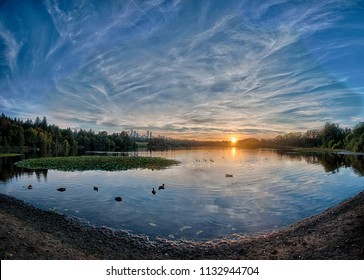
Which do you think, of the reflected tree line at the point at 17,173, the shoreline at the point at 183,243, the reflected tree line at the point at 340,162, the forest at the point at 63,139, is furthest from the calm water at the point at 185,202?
the forest at the point at 63,139

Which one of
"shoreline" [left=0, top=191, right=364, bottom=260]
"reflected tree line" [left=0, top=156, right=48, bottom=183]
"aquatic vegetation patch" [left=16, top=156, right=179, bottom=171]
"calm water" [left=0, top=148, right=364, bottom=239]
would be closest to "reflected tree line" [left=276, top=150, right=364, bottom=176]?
"calm water" [left=0, top=148, right=364, bottom=239]

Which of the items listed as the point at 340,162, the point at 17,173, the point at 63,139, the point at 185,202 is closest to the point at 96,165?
the point at 17,173

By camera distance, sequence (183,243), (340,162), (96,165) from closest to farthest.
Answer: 1. (183,243)
2. (96,165)
3. (340,162)

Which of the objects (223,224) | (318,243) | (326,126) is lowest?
(223,224)

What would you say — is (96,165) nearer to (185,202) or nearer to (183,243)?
(185,202)

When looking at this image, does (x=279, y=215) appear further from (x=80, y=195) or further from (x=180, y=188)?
(x=80, y=195)

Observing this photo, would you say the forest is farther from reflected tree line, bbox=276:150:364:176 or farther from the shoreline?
the shoreline

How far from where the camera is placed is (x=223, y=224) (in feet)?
59.1

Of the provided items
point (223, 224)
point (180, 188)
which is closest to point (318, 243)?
point (223, 224)

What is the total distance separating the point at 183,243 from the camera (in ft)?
47.3

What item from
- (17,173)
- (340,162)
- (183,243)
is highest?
(340,162)

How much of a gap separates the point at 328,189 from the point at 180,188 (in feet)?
62.9

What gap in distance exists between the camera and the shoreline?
1066cm

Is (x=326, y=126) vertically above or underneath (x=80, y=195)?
above
